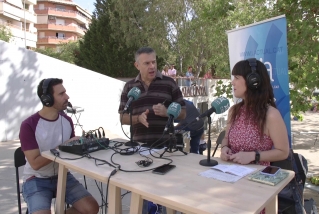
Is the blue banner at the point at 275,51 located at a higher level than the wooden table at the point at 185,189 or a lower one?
higher

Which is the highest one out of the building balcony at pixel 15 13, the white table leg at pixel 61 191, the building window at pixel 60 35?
the building window at pixel 60 35

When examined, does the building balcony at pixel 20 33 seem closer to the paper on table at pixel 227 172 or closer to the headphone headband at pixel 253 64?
the headphone headband at pixel 253 64

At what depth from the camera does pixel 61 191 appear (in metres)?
2.49

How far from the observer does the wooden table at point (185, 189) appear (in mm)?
1470

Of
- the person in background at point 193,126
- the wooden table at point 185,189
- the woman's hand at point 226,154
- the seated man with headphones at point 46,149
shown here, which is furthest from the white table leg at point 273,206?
the person in background at point 193,126

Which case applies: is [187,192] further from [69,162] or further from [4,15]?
[4,15]

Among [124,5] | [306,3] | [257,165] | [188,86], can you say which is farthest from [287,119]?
[124,5]

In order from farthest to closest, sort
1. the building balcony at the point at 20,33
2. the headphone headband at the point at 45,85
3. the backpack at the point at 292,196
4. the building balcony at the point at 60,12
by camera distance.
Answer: the building balcony at the point at 60,12
the building balcony at the point at 20,33
the headphone headband at the point at 45,85
the backpack at the point at 292,196

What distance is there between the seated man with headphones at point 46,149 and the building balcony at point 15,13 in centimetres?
3782

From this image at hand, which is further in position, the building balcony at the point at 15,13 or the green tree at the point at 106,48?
the building balcony at the point at 15,13

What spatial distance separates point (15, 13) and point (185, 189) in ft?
139

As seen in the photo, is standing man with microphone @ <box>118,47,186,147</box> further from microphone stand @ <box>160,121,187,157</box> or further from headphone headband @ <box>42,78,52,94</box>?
headphone headband @ <box>42,78,52,94</box>

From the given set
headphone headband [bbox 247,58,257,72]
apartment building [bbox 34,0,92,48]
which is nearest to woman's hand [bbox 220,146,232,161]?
headphone headband [bbox 247,58,257,72]

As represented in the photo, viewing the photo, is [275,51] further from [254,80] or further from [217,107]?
[217,107]
